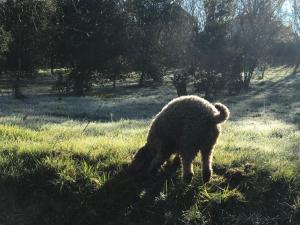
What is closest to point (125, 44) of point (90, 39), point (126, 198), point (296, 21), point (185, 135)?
point (90, 39)

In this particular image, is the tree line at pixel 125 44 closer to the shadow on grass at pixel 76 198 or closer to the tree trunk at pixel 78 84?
the tree trunk at pixel 78 84

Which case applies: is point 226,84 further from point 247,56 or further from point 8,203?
point 8,203

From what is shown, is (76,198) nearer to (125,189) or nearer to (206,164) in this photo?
(125,189)

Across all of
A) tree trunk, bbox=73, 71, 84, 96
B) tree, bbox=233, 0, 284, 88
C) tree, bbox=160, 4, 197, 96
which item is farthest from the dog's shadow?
tree, bbox=233, 0, 284, 88

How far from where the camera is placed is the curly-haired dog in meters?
7.63

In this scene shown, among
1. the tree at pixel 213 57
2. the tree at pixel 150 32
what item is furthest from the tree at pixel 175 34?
the tree at pixel 213 57

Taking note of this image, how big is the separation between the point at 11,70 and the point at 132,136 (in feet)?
129

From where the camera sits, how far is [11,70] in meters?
47.3

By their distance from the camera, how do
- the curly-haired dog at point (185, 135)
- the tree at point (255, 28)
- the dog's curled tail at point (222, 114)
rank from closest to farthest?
the dog's curled tail at point (222, 114)
the curly-haired dog at point (185, 135)
the tree at point (255, 28)

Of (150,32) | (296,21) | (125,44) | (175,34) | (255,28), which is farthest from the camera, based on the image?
(296,21)

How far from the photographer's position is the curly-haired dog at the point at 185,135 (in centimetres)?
763

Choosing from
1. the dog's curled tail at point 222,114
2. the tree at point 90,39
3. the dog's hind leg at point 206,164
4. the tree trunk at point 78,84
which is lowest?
the tree trunk at point 78,84

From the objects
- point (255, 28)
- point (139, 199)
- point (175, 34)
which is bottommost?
point (139, 199)

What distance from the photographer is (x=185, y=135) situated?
25.2ft
